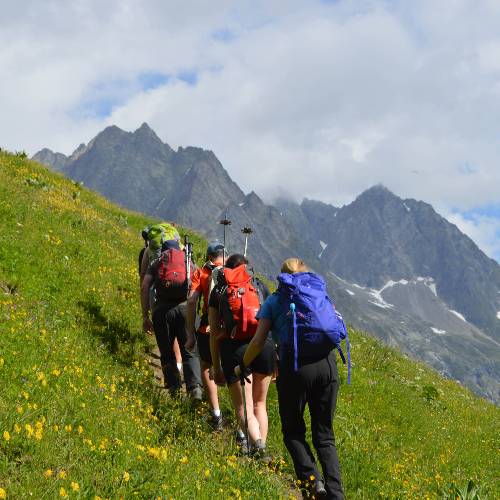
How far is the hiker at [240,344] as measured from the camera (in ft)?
22.5

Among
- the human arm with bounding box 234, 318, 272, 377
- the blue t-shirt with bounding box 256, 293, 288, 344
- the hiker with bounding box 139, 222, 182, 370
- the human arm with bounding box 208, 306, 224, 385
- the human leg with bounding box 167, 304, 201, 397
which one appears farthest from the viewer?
the hiker with bounding box 139, 222, 182, 370

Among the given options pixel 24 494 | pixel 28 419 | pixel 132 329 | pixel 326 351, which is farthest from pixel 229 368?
pixel 132 329

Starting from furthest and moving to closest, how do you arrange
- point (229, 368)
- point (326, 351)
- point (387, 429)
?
point (387, 429), point (229, 368), point (326, 351)

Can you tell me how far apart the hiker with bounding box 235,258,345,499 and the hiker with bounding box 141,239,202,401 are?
8.45 ft

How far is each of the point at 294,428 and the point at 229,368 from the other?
1240mm

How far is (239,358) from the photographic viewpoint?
6.89 metres

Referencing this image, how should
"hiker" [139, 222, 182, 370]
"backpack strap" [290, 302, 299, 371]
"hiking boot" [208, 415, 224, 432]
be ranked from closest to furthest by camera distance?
1. "backpack strap" [290, 302, 299, 371]
2. "hiking boot" [208, 415, 224, 432]
3. "hiker" [139, 222, 182, 370]

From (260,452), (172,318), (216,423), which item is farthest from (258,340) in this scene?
(172,318)

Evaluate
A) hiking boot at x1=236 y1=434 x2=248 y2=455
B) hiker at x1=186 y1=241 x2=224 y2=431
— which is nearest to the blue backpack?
hiking boot at x1=236 y1=434 x2=248 y2=455

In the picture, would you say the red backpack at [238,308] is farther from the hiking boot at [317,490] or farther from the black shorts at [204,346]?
the hiking boot at [317,490]

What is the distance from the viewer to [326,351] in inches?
236

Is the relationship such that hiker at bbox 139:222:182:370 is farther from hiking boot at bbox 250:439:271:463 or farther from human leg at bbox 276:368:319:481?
human leg at bbox 276:368:319:481

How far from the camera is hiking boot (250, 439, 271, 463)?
6586 mm

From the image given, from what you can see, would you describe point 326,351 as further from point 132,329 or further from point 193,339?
point 132,329
